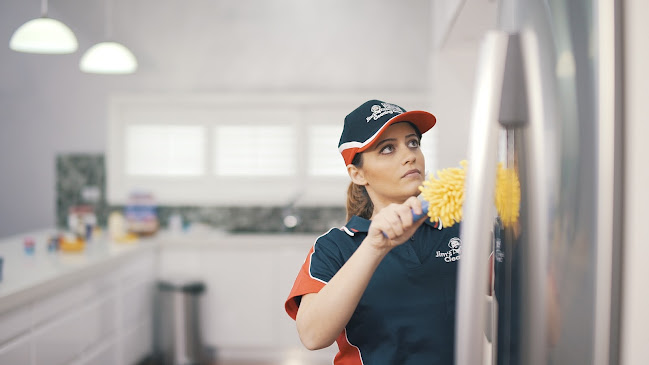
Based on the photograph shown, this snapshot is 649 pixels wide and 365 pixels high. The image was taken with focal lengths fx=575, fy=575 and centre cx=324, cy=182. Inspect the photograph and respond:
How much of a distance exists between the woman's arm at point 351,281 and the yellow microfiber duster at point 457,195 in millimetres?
31

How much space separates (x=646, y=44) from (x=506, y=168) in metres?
0.18

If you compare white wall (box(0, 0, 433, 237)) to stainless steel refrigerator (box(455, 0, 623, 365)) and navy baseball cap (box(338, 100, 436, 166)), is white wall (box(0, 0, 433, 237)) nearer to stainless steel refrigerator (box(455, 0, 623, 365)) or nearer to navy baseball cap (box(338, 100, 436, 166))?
navy baseball cap (box(338, 100, 436, 166))

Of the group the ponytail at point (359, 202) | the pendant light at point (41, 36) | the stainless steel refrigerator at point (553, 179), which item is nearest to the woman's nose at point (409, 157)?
the ponytail at point (359, 202)

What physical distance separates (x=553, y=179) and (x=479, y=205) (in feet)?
0.34

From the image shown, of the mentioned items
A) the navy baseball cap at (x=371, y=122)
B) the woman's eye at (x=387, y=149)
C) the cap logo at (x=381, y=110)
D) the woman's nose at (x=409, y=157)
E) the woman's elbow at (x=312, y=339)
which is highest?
the cap logo at (x=381, y=110)

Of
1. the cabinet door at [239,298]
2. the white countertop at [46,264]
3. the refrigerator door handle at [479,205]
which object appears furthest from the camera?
the cabinet door at [239,298]

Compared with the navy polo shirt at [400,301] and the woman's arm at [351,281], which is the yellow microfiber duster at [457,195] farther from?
the navy polo shirt at [400,301]

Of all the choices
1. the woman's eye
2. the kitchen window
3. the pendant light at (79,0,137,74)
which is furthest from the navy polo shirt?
the kitchen window

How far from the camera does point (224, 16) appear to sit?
15.1 feet

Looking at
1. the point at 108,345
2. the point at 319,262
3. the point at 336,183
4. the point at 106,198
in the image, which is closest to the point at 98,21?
the point at 106,198

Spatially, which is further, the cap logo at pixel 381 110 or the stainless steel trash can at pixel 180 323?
the stainless steel trash can at pixel 180 323

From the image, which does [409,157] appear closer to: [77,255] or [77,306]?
[77,306]

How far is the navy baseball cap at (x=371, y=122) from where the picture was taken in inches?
36.3

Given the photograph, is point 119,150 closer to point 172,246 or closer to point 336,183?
point 172,246
